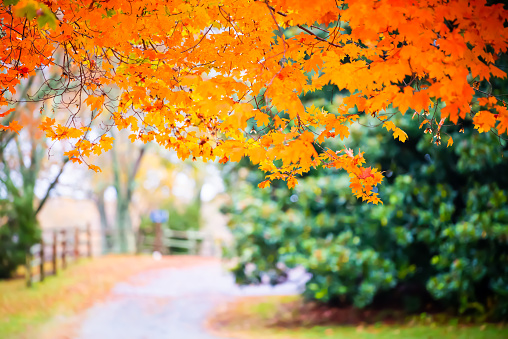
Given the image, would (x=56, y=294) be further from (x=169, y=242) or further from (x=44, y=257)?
(x=169, y=242)

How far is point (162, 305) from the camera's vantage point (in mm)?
10086

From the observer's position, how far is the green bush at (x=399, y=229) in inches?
249

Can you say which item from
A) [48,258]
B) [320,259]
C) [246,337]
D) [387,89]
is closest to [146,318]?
[246,337]

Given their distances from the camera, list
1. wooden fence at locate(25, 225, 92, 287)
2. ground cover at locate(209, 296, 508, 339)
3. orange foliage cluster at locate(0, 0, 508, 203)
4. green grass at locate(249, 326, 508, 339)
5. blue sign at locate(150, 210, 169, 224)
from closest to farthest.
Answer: orange foliage cluster at locate(0, 0, 508, 203) < green grass at locate(249, 326, 508, 339) < ground cover at locate(209, 296, 508, 339) < wooden fence at locate(25, 225, 92, 287) < blue sign at locate(150, 210, 169, 224)

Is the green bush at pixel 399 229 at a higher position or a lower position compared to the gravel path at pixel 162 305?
higher

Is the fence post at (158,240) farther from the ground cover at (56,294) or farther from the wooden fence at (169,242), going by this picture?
the ground cover at (56,294)

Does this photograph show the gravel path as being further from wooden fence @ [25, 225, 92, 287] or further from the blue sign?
the blue sign

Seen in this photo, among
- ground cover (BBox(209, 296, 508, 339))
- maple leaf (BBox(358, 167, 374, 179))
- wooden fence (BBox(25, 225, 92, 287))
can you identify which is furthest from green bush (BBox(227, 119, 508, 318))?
wooden fence (BBox(25, 225, 92, 287))

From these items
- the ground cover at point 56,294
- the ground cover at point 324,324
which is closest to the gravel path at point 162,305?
the ground cover at point 56,294

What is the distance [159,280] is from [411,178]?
29.3ft

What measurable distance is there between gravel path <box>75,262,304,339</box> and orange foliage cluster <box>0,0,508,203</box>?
17.4ft

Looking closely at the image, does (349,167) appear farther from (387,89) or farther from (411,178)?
(411,178)

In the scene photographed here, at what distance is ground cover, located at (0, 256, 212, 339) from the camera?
802 cm

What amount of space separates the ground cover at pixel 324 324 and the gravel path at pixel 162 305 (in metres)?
0.59
